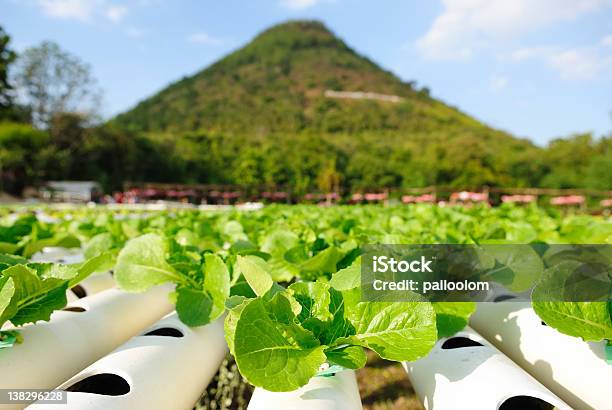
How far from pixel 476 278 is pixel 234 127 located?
213ft

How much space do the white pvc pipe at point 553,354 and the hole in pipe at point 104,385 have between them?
1046 millimetres

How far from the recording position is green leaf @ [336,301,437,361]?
3.10 ft

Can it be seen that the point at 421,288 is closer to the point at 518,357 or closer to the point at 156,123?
the point at 518,357

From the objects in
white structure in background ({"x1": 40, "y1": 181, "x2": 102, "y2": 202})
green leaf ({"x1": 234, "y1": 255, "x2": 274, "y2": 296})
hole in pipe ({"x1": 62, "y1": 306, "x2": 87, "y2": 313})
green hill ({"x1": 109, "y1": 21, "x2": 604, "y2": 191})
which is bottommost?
white structure in background ({"x1": 40, "y1": 181, "x2": 102, "y2": 202})

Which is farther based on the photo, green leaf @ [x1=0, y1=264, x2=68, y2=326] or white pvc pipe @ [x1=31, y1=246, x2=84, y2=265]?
white pvc pipe @ [x1=31, y1=246, x2=84, y2=265]

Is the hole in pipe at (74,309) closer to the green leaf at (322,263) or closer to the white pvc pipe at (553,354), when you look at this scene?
the green leaf at (322,263)

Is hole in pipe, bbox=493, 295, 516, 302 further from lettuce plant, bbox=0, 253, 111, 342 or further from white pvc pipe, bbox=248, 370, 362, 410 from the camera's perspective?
lettuce plant, bbox=0, 253, 111, 342

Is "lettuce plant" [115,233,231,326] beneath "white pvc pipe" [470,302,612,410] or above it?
above

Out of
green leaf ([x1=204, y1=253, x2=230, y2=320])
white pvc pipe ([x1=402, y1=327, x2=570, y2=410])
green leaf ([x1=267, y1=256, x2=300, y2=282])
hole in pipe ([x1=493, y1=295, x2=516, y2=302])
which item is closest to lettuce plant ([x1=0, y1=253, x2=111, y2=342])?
green leaf ([x1=204, y1=253, x2=230, y2=320])

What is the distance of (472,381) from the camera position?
1.01 m

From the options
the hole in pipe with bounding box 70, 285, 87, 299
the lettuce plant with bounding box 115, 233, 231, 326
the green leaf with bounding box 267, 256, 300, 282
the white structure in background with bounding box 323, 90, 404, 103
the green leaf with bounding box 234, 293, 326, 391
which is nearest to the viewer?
the green leaf with bounding box 234, 293, 326, 391

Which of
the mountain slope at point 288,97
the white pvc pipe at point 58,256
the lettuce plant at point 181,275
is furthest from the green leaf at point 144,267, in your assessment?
the mountain slope at point 288,97

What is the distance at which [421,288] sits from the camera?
1.41 metres

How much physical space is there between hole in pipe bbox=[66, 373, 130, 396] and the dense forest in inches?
1041
